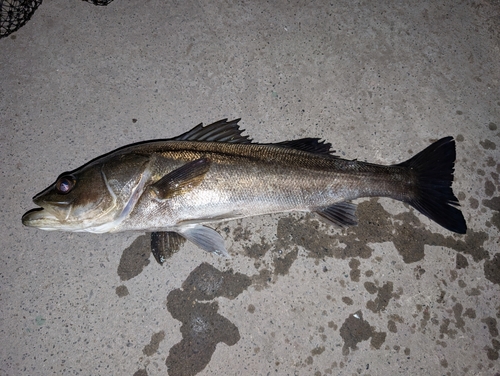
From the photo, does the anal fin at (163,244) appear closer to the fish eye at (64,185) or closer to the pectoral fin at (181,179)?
the pectoral fin at (181,179)

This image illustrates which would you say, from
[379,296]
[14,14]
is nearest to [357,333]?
[379,296]

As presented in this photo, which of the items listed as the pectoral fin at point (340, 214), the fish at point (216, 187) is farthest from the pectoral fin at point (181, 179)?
the pectoral fin at point (340, 214)

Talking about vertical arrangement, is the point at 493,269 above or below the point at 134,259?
below

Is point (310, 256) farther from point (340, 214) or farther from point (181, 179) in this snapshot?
point (181, 179)

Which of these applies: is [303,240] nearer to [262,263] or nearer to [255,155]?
[262,263]

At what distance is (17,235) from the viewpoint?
3.12 m

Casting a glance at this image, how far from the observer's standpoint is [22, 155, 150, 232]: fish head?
258 cm

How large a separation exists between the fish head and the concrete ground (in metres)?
0.55

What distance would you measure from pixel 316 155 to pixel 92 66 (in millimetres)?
2642

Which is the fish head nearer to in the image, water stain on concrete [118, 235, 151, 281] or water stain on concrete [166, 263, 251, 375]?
water stain on concrete [118, 235, 151, 281]

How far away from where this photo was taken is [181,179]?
2.59 metres

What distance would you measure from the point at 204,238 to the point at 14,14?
3342 millimetres

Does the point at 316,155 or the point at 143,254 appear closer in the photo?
the point at 316,155

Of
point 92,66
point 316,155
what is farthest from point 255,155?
point 92,66
